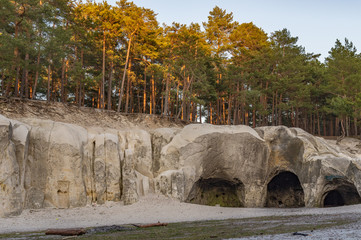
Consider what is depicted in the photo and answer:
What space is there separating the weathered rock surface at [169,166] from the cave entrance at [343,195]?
0.34 ft

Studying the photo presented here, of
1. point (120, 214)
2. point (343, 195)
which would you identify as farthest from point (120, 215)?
point (343, 195)

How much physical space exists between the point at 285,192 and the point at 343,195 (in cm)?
592

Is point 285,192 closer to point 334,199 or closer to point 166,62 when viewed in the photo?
point 334,199

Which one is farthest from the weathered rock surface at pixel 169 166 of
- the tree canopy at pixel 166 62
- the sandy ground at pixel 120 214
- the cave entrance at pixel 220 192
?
the tree canopy at pixel 166 62

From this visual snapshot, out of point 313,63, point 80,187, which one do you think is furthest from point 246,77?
point 80,187

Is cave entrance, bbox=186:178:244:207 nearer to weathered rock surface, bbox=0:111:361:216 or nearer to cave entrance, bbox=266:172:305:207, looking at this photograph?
weathered rock surface, bbox=0:111:361:216

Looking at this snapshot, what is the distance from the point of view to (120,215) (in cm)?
2128

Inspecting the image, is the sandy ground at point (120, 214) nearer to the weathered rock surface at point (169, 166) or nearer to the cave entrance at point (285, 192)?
the weathered rock surface at point (169, 166)

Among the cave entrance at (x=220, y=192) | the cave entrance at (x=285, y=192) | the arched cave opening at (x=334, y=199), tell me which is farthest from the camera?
the cave entrance at (x=285, y=192)

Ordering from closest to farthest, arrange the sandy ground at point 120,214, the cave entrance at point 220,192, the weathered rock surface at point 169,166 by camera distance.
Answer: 1. the sandy ground at point 120,214
2. the weathered rock surface at point 169,166
3. the cave entrance at point 220,192

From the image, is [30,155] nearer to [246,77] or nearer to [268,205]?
[268,205]

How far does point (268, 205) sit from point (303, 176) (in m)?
6.71

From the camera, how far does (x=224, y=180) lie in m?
31.8

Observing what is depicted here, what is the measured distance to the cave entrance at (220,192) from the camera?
103 feet
